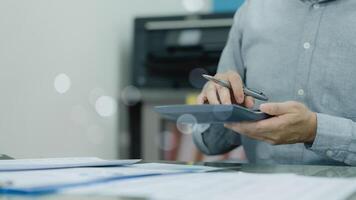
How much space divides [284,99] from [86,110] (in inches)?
26.7

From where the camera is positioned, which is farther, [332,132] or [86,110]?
[86,110]

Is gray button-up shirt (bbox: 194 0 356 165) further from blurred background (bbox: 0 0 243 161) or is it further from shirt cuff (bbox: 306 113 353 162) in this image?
blurred background (bbox: 0 0 243 161)

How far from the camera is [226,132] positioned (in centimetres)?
106

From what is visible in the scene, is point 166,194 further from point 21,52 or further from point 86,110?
point 86,110

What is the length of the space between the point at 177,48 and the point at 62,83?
40 cm

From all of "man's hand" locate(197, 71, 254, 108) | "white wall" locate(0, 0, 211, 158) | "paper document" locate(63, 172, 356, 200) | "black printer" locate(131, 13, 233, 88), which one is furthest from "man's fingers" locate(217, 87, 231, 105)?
Result: "black printer" locate(131, 13, 233, 88)

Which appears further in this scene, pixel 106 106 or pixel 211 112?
pixel 106 106

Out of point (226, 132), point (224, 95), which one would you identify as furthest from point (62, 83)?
point (224, 95)

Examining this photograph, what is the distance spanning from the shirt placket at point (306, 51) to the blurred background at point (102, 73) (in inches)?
21.7

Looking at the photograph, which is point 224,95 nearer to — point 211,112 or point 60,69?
point 211,112

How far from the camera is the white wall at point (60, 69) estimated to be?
1.19m

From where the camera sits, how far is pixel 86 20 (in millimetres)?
1523

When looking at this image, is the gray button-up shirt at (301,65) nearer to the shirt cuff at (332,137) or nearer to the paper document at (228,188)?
the shirt cuff at (332,137)

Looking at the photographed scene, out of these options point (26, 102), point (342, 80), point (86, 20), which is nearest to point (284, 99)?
point (342, 80)
